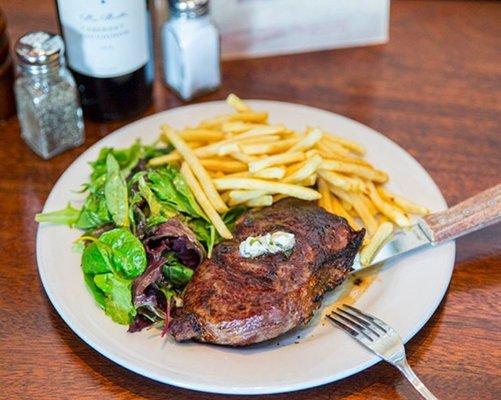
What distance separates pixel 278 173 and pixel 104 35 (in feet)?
1.82

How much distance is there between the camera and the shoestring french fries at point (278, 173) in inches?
60.1

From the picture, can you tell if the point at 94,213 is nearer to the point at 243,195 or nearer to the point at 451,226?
the point at 243,195

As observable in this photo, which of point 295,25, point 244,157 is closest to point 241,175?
point 244,157

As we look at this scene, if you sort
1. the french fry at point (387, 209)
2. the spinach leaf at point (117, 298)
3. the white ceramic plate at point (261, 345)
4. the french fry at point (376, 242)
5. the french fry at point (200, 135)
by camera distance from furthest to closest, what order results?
the french fry at point (200, 135), the french fry at point (387, 209), the french fry at point (376, 242), the spinach leaf at point (117, 298), the white ceramic plate at point (261, 345)

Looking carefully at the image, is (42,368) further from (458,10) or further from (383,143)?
(458,10)

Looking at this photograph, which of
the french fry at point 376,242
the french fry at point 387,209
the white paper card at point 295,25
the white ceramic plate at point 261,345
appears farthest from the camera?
the white paper card at point 295,25

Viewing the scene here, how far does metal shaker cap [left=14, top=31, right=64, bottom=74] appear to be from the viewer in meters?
1.71

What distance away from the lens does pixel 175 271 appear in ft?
4.66

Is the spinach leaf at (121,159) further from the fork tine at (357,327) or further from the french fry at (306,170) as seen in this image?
the fork tine at (357,327)

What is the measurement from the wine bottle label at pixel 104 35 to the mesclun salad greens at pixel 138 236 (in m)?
0.25

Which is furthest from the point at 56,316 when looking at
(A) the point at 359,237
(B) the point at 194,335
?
(A) the point at 359,237

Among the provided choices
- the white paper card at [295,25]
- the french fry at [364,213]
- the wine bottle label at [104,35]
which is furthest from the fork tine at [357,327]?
the white paper card at [295,25]

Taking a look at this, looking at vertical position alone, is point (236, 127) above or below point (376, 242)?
above

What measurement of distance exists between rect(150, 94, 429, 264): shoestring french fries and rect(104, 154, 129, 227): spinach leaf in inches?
3.9
